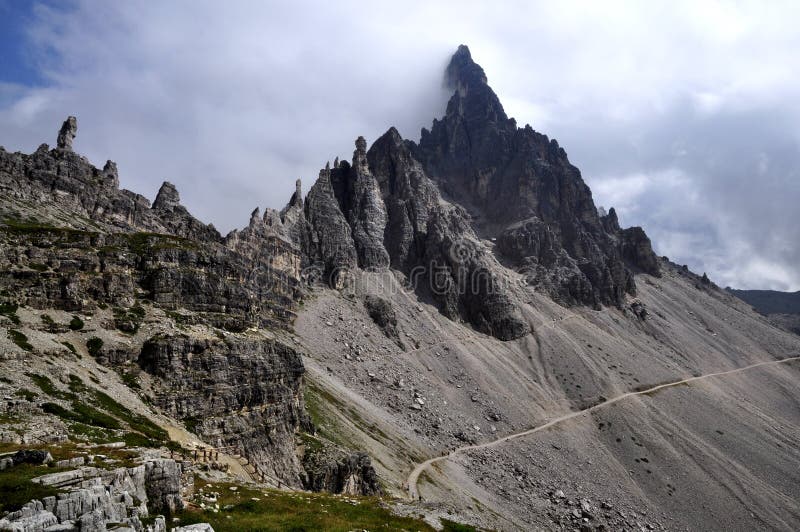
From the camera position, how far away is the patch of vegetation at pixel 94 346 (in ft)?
170

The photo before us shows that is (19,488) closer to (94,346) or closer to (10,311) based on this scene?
(94,346)

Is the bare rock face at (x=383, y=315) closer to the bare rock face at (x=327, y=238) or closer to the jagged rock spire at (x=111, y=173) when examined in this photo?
the bare rock face at (x=327, y=238)

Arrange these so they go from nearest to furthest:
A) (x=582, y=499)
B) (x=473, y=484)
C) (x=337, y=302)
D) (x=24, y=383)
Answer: (x=24, y=383) → (x=473, y=484) → (x=582, y=499) → (x=337, y=302)

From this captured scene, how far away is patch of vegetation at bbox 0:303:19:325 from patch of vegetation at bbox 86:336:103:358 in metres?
6.99

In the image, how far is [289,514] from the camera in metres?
29.1

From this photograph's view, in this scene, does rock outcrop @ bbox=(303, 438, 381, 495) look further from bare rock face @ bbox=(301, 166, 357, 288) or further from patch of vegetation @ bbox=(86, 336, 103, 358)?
bare rock face @ bbox=(301, 166, 357, 288)

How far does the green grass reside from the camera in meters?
25.1

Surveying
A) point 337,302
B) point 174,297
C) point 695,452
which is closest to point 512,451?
point 695,452

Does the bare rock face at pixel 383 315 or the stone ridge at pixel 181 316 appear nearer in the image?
the stone ridge at pixel 181 316

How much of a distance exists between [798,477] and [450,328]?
109 metres

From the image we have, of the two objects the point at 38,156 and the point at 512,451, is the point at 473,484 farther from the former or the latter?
the point at 38,156

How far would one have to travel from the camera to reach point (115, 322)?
58.3 m

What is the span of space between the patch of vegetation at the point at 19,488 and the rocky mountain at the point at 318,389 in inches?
8.3

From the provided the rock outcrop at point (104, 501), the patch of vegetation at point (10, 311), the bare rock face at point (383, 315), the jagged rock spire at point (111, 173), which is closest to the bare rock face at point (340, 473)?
the patch of vegetation at point (10, 311)
